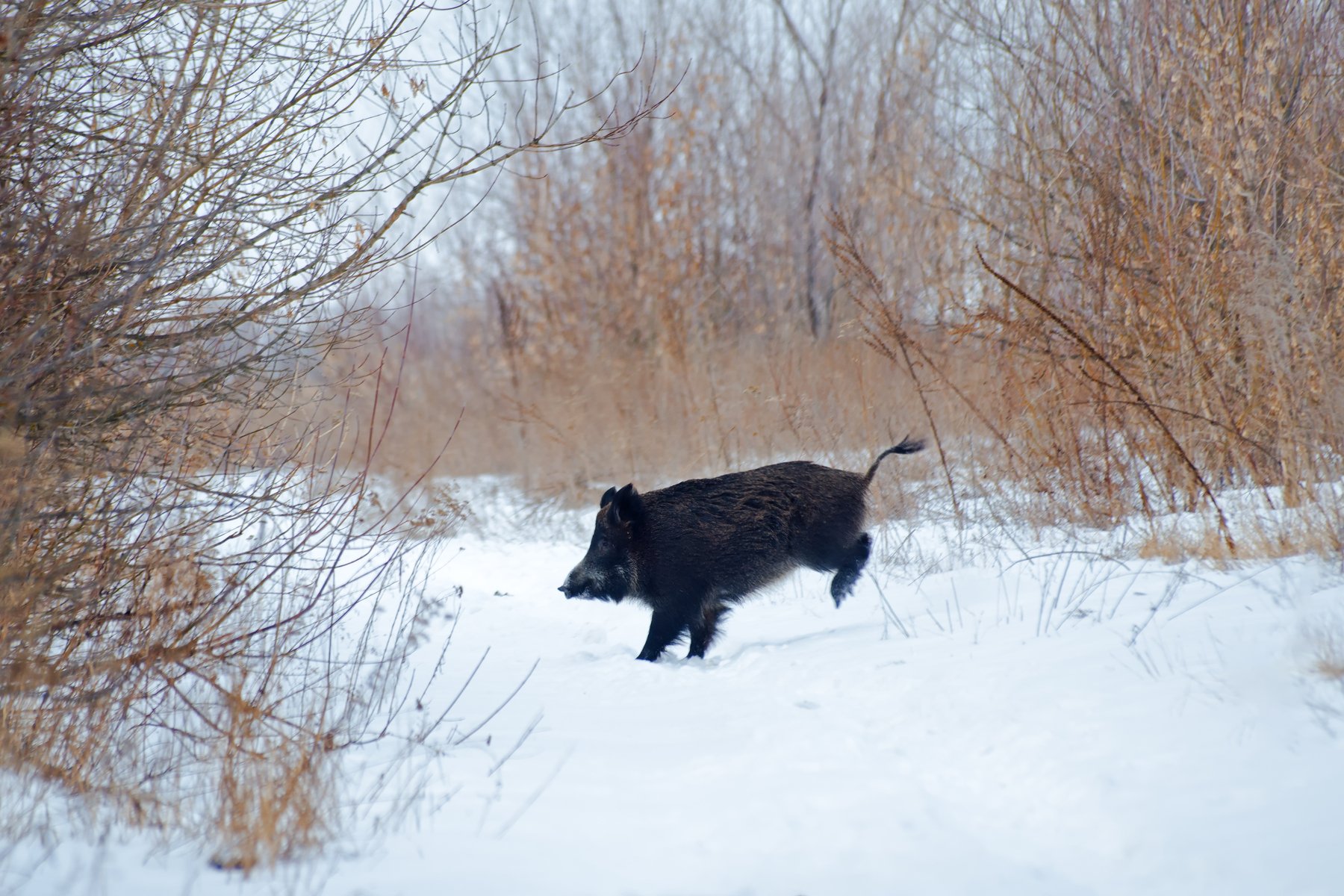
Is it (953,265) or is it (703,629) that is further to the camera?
(953,265)

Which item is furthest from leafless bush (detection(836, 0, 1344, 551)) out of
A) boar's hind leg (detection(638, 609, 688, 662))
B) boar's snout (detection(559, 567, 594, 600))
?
boar's snout (detection(559, 567, 594, 600))

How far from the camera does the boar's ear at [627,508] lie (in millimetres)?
5883

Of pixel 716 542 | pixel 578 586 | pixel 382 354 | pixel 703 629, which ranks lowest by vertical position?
pixel 703 629

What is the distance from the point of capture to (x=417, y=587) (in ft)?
26.3

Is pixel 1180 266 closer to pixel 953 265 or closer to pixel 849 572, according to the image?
pixel 849 572

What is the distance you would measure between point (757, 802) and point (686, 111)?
14.2 metres

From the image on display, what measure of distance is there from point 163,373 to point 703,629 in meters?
3.25

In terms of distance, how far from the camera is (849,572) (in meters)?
6.07

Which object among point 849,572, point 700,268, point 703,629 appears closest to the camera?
point 703,629

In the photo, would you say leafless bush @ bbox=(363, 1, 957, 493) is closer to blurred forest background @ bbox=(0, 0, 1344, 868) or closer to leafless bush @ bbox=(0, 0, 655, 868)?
blurred forest background @ bbox=(0, 0, 1344, 868)

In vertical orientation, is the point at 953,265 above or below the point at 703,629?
above

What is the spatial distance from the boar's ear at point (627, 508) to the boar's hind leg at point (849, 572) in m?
1.32

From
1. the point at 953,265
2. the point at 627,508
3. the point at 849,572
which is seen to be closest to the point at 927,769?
the point at 849,572

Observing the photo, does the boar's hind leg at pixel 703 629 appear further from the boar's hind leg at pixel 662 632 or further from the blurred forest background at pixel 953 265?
the blurred forest background at pixel 953 265
